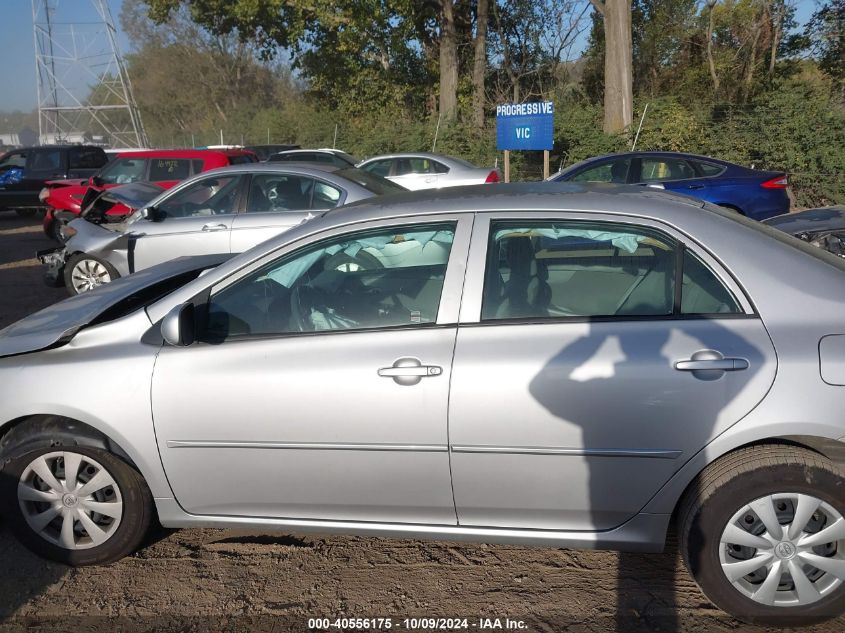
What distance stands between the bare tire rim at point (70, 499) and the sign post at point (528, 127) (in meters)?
13.5

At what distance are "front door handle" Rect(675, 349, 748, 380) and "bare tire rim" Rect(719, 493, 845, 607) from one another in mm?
501

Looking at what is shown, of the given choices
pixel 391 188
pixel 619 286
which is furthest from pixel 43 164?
pixel 619 286

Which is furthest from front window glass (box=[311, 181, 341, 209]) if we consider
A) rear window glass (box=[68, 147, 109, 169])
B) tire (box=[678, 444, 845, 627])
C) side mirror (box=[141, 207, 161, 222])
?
rear window glass (box=[68, 147, 109, 169])

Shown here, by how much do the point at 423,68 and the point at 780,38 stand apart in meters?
13.4

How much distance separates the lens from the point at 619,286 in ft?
9.88

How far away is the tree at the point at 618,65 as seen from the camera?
18453 millimetres

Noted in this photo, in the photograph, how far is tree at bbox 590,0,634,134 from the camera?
60.5 ft

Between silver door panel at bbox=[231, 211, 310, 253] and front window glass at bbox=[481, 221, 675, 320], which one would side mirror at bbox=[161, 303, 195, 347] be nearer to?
front window glass at bbox=[481, 221, 675, 320]

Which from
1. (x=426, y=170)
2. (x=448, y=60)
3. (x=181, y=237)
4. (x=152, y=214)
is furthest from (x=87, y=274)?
(x=448, y=60)

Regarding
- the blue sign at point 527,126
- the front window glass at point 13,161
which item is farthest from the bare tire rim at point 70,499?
the front window glass at point 13,161

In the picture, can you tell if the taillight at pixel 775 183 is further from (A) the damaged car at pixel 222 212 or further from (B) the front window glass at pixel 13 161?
(B) the front window glass at pixel 13 161

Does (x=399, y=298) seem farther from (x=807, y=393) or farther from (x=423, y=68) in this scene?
(x=423, y=68)

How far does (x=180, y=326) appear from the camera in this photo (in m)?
3.00

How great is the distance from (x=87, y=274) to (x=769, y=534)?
→ 7.46 meters
